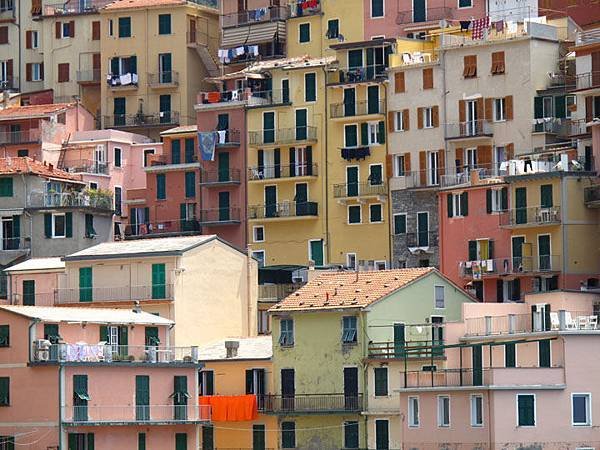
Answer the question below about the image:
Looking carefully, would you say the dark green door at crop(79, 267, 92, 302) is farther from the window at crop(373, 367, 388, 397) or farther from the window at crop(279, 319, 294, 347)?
the window at crop(373, 367, 388, 397)

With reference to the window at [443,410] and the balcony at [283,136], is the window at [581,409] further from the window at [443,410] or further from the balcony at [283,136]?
the balcony at [283,136]

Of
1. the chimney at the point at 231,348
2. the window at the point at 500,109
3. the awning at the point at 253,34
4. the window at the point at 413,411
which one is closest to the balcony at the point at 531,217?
the window at the point at 500,109

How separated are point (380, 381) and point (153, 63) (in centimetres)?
4362

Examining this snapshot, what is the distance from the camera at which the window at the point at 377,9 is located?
13988cm

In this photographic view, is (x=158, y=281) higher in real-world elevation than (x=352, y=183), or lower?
lower

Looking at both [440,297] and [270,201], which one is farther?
[270,201]

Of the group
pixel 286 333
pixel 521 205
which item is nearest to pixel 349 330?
pixel 286 333

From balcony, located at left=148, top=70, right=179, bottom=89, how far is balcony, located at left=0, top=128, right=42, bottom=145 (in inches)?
302

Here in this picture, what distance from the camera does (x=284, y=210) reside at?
135 meters

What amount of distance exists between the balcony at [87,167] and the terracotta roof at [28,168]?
641cm

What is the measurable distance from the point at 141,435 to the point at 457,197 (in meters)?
25.6

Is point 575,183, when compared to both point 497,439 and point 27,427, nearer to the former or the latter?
point 497,439

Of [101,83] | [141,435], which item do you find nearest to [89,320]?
[141,435]

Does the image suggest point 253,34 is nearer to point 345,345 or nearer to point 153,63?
point 153,63
